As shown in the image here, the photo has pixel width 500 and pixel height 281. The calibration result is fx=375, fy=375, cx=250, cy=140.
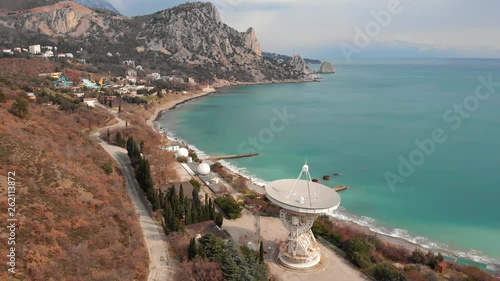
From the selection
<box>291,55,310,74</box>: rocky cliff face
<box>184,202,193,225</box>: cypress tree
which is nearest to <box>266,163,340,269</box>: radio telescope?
<box>184,202,193,225</box>: cypress tree

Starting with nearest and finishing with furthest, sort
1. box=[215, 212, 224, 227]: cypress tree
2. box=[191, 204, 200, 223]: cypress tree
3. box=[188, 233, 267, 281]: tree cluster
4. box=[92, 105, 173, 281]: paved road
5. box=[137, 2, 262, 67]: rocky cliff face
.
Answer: box=[188, 233, 267, 281]: tree cluster
box=[92, 105, 173, 281]: paved road
box=[191, 204, 200, 223]: cypress tree
box=[215, 212, 224, 227]: cypress tree
box=[137, 2, 262, 67]: rocky cliff face

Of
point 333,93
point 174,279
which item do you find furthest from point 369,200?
point 333,93

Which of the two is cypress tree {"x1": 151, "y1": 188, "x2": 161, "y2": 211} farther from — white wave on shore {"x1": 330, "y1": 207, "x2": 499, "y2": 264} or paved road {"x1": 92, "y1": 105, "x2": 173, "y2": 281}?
white wave on shore {"x1": 330, "y1": 207, "x2": 499, "y2": 264}

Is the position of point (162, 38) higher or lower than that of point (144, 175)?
higher

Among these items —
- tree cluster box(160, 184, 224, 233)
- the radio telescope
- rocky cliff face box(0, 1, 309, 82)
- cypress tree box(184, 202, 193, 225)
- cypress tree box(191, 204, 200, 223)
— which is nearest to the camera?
the radio telescope

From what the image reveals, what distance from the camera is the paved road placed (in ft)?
65.2

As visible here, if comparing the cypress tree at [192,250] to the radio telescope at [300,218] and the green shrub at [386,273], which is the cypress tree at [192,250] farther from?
the green shrub at [386,273]

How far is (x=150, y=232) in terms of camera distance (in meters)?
24.1

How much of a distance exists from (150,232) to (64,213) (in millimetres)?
5528

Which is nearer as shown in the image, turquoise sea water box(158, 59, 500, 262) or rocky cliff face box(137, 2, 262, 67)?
turquoise sea water box(158, 59, 500, 262)

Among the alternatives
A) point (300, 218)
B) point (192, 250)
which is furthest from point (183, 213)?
point (300, 218)

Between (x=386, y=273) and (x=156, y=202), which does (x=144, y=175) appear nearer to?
(x=156, y=202)

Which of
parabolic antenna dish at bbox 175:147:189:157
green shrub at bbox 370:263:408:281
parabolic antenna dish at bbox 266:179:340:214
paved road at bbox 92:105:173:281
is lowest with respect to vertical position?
green shrub at bbox 370:263:408:281

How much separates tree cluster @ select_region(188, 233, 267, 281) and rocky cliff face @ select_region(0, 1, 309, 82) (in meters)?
115
